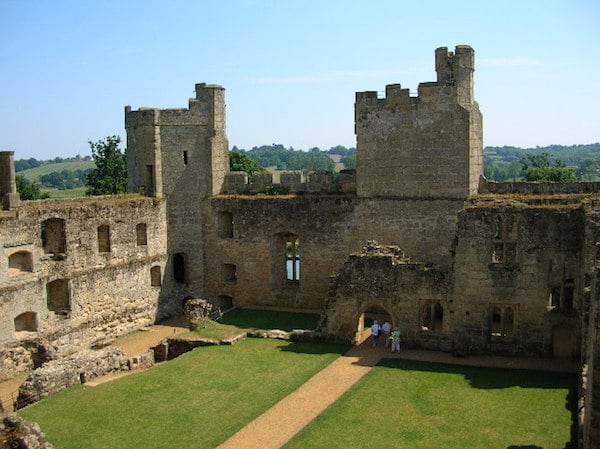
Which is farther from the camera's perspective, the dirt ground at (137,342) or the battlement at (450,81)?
the battlement at (450,81)

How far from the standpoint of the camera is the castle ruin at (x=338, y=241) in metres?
22.3

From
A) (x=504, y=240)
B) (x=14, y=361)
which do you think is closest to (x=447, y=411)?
(x=504, y=240)

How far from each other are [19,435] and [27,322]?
9814 mm

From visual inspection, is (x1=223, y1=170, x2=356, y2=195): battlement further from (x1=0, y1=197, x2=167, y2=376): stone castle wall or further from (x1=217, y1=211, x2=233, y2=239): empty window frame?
(x1=0, y1=197, x2=167, y2=376): stone castle wall

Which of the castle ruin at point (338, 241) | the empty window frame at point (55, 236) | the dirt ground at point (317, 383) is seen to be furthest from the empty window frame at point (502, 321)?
the empty window frame at point (55, 236)

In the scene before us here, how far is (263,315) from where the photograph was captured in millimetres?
28781

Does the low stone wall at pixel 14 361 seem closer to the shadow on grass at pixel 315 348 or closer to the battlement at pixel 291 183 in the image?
the shadow on grass at pixel 315 348

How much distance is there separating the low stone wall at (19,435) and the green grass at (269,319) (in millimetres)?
11892

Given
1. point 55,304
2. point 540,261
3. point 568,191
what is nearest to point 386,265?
point 540,261

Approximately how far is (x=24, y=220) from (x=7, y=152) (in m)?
2.47

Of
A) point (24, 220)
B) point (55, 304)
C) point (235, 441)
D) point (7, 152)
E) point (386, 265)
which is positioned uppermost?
point (7, 152)

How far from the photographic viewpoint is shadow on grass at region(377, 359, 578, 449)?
1970cm

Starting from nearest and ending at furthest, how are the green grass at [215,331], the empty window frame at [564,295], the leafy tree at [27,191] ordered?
1. the empty window frame at [564,295]
2. the green grass at [215,331]
3. the leafy tree at [27,191]

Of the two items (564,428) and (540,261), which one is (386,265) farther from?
(564,428)
